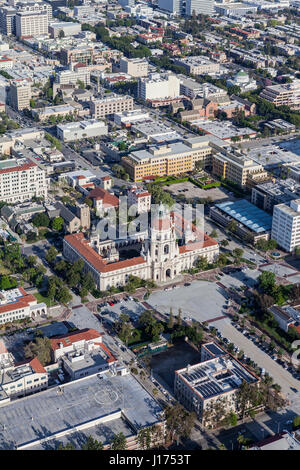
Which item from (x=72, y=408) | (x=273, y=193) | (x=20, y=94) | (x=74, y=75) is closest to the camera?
(x=72, y=408)

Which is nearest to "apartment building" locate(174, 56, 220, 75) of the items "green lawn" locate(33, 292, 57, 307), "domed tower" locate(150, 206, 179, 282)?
"domed tower" locate(150, 206, 179, 282)

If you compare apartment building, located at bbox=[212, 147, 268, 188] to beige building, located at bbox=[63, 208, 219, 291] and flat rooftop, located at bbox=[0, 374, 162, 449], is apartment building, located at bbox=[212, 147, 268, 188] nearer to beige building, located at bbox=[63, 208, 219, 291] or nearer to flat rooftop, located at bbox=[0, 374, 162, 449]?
beige building, located at bbox=[63, 208, 219, 291]

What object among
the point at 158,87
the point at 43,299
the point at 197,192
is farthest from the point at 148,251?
the point at 158,87

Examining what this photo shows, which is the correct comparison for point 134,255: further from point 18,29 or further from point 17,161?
point 18,29

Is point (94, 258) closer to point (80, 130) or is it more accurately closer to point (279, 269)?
point (279, 269)

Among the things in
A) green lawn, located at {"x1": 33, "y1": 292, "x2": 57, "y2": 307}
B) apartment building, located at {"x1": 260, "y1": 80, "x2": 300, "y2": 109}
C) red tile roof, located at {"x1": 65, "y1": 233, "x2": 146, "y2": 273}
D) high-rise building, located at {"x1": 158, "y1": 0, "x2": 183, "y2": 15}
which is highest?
high-rise building, located at {"x1": 158, "y1": 0, "x2": 183, "y2": 15}
